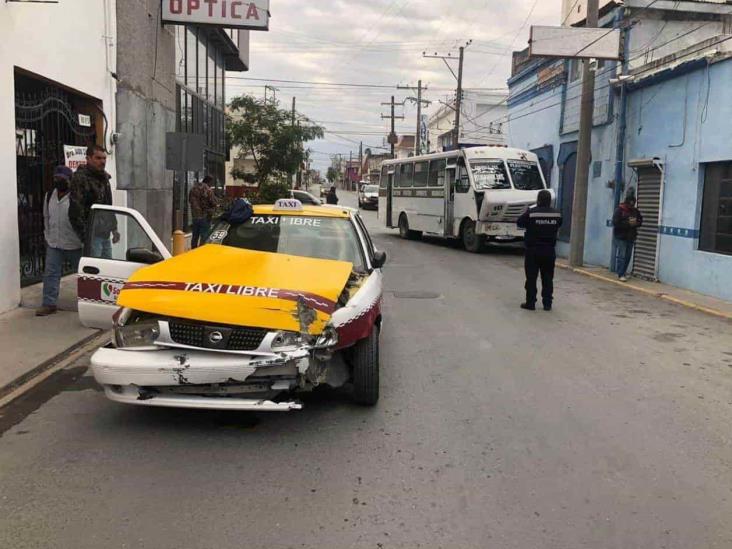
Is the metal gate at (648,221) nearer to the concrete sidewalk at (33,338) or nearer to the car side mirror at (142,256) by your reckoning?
the car side mirror at (142,256)

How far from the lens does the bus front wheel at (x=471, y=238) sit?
19.2 metres

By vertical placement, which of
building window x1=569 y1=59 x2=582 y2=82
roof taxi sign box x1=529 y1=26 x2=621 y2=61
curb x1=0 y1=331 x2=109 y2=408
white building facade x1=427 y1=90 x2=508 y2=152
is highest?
white building facade x1=427 y1=90 x2=508 y2=152

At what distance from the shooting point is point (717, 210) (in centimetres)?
1210

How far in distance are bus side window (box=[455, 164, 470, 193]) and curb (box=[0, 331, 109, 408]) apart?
13554 millimetres

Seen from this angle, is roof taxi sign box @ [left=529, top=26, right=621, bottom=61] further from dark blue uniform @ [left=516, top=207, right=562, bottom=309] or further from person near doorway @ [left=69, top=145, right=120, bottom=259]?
person near doorway @ [left=69, top=145, right=120, bottom=259]

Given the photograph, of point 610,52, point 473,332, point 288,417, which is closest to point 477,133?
point 610,52

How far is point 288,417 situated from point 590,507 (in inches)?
89.0

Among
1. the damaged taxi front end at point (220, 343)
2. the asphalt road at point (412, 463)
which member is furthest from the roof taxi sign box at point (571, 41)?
the damaged taxi front end at point (220, 343)

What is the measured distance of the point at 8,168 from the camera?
8242mm

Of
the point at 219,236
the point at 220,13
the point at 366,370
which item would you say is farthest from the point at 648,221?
the point at 366,370

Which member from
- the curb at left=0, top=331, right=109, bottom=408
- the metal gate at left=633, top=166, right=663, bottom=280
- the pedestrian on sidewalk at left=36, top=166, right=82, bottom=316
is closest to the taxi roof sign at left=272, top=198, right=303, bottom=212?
the curb at left=0, top=331, right=109, bottom=408

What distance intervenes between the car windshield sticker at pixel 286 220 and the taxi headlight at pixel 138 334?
2.15 m

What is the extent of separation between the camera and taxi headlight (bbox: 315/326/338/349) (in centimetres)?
452

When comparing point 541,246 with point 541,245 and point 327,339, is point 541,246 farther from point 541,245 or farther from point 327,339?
point 327,339
